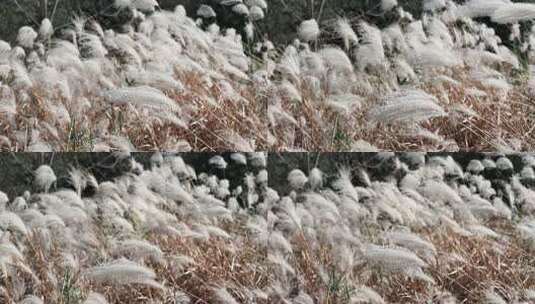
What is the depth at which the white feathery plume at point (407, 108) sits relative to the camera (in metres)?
3.48

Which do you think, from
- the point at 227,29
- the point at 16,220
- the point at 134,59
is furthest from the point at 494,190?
the point at 16,220

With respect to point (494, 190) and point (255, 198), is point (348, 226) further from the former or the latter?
point (494, 190)

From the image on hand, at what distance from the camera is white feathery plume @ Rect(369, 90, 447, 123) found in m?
3.48

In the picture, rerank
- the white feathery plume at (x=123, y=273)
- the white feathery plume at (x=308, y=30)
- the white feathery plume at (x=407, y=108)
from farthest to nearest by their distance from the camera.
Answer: the white feathery plume at (x=308, y=30) → the white feathery plume at (x=407, y=108) → the white feathery plume at (x=123, y=273)

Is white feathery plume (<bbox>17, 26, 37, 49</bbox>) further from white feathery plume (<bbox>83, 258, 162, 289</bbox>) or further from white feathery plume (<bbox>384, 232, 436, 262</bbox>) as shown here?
white feathery plume (<bbox>384, 232, 436, 262</bbox>)

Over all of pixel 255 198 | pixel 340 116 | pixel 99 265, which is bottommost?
pixel 99 265

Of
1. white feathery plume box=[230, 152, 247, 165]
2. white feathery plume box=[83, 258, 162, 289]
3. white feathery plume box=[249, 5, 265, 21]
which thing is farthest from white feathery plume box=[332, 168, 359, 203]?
white feathery plume box=[83, 258, 162, 289]

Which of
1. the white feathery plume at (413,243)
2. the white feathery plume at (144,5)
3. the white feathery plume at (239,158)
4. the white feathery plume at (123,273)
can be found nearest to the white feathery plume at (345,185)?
the white feathery plume at (413,243)

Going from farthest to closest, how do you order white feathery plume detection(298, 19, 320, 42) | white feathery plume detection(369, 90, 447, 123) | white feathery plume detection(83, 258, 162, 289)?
white feathery plume detection(298, 19, 320, 42), white feathery plume detection(369, 90, 447, 123), white feathery plume detection(83, 258, 162, 289)

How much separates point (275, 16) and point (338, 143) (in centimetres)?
54

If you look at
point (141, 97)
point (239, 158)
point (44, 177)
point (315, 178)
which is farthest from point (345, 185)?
point (44, 177)

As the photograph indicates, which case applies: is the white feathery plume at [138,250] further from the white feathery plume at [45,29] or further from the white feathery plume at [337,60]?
the white feathery plume at [337,60]

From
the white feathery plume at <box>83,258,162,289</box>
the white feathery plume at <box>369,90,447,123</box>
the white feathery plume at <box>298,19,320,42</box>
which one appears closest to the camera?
the white feathery plume at <box>83,258,162,289</box>

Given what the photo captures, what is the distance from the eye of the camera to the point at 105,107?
349cm
